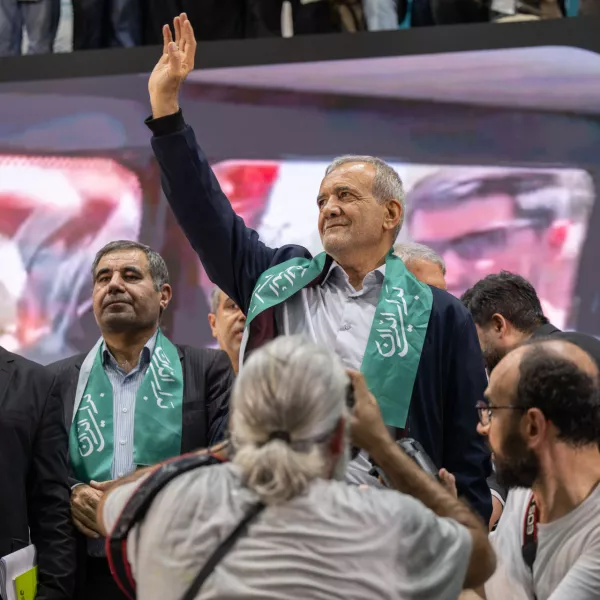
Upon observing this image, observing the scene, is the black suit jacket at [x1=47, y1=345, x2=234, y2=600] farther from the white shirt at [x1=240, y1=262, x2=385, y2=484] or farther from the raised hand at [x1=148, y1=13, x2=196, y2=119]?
the raised hand at [x1=148, y1=13, x2=196, y2=119]

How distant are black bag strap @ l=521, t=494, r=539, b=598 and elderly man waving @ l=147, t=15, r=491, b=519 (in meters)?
0.27

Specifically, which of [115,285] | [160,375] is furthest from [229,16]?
[160,375]

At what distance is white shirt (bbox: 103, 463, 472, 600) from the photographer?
4.86ft

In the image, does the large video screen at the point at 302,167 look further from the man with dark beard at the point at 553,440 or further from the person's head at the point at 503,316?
the man with dark beard at the point at 553,440

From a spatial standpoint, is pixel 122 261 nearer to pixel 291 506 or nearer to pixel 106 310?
pixel 106 310

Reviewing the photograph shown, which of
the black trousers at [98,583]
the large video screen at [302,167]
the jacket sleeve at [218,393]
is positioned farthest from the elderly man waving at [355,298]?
the large video screen at [302,167]

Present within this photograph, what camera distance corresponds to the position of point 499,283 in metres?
3.45

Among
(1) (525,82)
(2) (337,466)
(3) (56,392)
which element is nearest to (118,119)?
(1) (525,82)

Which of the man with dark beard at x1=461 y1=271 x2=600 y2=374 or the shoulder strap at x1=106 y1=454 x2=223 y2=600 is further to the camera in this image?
the man with dark beard at x1=461 y1=271 x2=600 y2=374

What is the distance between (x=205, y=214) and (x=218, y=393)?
62 cm

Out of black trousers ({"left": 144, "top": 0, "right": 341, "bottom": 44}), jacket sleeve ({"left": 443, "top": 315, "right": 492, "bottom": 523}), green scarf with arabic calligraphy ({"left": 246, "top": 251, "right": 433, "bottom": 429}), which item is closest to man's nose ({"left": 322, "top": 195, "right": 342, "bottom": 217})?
green scarf with arabic calligraphy ({"left": 246, "top": 251, "right": 433, "bottom": 429})

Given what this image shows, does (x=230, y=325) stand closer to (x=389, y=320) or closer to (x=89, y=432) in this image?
(x=89, y=432)

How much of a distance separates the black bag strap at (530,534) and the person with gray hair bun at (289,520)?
0.58 m

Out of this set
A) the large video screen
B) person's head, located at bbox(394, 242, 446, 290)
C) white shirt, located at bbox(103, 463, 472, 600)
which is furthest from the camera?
the large video screen
